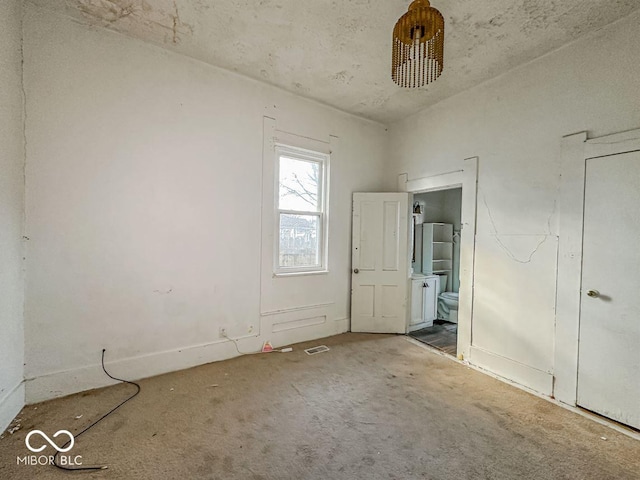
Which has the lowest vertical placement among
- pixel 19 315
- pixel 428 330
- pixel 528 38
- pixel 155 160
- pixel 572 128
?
pixel 428 330

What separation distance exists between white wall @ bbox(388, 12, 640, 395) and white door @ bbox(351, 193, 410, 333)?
997 millimetres

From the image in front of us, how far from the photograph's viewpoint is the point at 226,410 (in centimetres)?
210

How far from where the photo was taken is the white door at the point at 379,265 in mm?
3820

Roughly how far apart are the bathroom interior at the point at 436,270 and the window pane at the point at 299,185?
1.67 metres

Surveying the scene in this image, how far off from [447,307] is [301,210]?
9.63ft

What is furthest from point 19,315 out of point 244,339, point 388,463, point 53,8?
point 388,463

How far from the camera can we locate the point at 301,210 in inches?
138

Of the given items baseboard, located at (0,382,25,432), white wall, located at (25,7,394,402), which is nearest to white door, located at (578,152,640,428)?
white wall, located at (25,7,394,402)

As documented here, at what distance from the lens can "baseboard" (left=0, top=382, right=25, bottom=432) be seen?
1.79 meters

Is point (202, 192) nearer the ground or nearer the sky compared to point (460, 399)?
nearer the sky

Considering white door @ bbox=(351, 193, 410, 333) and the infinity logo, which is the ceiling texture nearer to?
white door @ bbox=(351, 193, 410, 333)

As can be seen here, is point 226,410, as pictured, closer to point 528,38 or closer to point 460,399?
point 460,399

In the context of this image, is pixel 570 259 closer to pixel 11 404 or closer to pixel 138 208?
pixel 138 208

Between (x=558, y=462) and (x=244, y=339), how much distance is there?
2.66m
